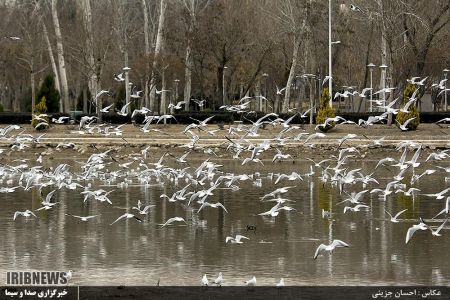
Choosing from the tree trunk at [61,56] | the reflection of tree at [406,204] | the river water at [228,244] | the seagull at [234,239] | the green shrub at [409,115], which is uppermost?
the tree trunk at [61,56]

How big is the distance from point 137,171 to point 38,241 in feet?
45.0

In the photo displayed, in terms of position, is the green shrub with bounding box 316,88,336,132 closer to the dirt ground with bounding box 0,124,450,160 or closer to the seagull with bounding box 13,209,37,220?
the dirt ground with bounding box 0,124,450,160

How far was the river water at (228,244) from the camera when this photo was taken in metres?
15.4

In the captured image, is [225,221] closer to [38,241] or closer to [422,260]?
[38,241]

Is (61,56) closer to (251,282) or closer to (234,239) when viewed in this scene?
(234,239)

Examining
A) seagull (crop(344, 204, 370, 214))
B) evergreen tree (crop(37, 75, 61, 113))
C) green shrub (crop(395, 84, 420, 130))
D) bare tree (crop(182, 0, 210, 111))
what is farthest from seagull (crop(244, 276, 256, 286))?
evergreen tree (crop(37, 75, 61, 113))

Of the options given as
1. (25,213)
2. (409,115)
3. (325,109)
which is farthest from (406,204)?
(325,109)

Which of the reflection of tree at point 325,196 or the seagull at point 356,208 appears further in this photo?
the reflection of tree at point 325,196

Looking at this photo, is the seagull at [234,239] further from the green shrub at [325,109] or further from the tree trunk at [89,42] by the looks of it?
the tree trunk at [89,42]

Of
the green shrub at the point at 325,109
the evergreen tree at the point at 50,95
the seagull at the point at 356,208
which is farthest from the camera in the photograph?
the evergreen tree at the point at 50,95

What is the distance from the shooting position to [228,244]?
711 inches

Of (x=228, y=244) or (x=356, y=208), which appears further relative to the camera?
(x=356, y=208)

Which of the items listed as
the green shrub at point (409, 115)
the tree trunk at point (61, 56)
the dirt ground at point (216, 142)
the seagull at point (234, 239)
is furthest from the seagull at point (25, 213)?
the tree trunk at point (61, 56)

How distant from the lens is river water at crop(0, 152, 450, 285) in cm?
1543
